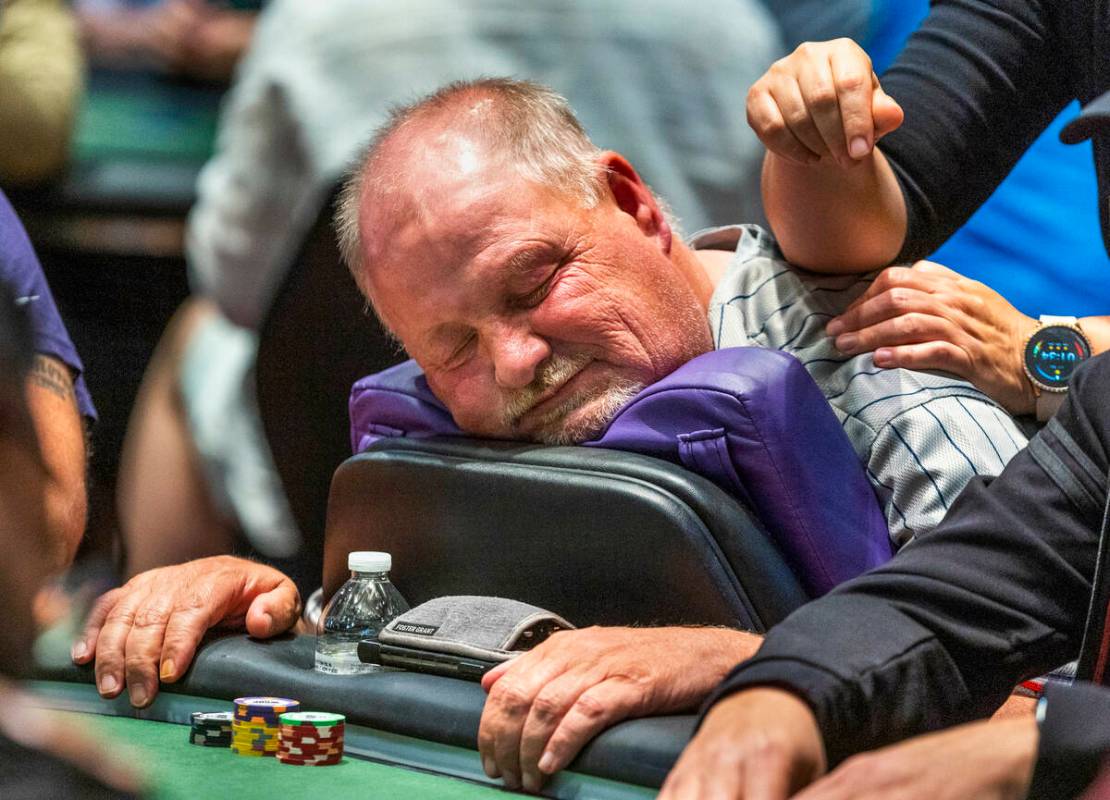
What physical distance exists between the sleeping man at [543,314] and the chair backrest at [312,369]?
0.48 m

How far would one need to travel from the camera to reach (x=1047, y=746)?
0.98 metres

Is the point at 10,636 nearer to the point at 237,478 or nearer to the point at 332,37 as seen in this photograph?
the point at 332,37

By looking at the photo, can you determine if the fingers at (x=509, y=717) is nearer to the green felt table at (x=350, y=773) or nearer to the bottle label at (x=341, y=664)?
the green felt table at (x=350, y=773)

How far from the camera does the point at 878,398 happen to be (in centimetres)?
170

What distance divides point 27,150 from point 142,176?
0.68 feet

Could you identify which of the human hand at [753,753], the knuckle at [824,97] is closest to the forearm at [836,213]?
the knuckle at [824,97]

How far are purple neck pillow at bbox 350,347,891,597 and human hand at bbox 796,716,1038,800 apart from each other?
548mm

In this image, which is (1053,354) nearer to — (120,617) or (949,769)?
(949,769)

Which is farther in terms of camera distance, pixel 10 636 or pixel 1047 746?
pixel 1047 746

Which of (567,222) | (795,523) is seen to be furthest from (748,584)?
(567,222)

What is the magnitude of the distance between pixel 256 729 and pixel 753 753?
1.78 feet

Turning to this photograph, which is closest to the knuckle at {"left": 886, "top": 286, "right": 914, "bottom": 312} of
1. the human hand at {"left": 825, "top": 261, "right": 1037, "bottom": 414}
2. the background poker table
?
the human hand at {"left": 825, "top": 261, "right": 1037, "bottom": 414}

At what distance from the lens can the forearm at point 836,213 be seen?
70.7 inches

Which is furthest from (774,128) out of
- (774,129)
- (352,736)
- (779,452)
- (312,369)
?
(312,369)
